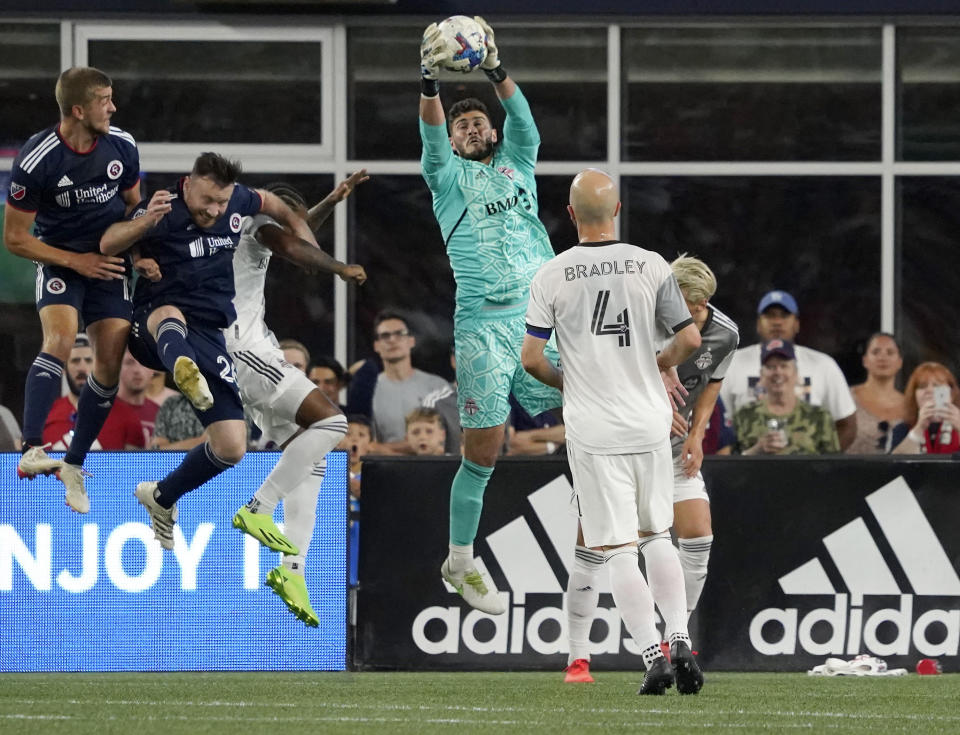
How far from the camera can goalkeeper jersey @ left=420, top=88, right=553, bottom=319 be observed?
32.1 ft

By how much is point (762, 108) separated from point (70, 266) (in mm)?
7747

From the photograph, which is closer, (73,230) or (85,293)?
(73,230)

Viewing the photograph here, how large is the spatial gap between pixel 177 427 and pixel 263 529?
253cm

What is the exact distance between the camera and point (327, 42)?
1532 centimetres

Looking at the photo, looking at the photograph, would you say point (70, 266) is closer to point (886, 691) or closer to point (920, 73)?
point (886, 691)

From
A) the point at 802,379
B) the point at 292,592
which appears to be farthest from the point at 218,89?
the point at 292,592

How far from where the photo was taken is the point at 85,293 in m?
9.53

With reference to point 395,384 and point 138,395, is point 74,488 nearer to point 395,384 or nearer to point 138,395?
point 138,395

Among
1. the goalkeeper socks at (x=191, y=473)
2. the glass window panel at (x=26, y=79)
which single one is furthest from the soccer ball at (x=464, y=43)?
the glass window panel at (x=26, y=79)

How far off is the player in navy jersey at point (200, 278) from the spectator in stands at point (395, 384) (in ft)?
10.00

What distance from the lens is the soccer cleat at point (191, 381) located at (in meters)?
8.84

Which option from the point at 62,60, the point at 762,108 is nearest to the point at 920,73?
the point at 762,108

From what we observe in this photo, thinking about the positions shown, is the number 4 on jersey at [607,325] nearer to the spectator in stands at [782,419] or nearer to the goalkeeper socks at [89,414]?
the goalkeeper socks at [89,414]

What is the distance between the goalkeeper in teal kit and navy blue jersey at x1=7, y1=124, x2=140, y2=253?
1.59 meters
